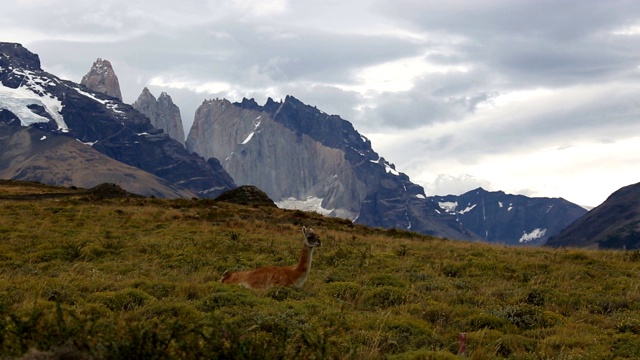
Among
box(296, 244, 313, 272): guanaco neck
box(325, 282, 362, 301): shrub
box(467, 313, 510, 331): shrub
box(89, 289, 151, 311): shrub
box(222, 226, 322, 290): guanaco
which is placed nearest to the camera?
box(89, 289, 151, 311): shrub

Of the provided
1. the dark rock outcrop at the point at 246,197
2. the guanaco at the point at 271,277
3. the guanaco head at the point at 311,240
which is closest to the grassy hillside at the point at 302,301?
the guanaco at the point at 271,277

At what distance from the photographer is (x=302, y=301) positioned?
13656 millimetres

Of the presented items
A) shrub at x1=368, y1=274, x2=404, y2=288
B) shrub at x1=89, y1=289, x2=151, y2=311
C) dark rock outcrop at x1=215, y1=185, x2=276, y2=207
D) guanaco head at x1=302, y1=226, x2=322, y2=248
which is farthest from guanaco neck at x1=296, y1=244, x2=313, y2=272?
dark rock outcrop at x1=215, y1=185, x2=276, y2=207

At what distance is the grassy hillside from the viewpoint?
714cm

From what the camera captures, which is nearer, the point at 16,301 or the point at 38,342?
the point at 38,342

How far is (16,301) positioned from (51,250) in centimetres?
900

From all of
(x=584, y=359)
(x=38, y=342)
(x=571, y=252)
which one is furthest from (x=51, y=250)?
(x=571, y=252)

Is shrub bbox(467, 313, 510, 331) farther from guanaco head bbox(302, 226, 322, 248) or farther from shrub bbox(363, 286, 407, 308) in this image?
guanaco head bbox(302, 226, 322, 248)

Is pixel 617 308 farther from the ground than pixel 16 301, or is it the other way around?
pixel 617 308

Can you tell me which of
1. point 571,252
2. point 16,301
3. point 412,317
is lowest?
point 16,301

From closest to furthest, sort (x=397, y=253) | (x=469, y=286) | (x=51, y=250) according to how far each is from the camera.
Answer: (x=469, y=286)
(x=51, y=250)
(x=397, y=253)

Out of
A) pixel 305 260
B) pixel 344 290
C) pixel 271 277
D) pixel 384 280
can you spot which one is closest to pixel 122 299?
pixel 271 277

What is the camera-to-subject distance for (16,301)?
12508 mm

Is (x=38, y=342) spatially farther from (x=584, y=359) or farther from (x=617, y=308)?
(x=617, y=308)
